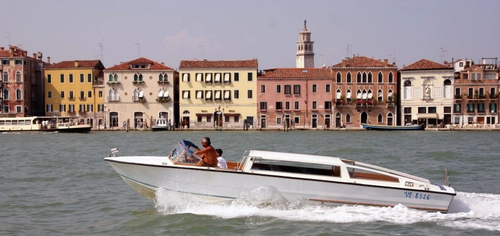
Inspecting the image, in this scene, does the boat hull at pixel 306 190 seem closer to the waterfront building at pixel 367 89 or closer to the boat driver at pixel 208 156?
the boat driver at pixel 208 156

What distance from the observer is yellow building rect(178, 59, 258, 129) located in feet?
181

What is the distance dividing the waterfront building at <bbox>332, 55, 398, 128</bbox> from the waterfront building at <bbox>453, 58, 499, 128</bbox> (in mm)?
5313

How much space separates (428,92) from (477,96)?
402 cm

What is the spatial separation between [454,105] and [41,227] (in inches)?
1883

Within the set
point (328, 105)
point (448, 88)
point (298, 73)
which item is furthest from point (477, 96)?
point (298, 73)

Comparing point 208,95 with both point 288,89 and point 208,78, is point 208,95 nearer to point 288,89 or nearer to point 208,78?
point 208,78

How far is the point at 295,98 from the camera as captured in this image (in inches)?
2169

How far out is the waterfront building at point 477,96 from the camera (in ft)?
174

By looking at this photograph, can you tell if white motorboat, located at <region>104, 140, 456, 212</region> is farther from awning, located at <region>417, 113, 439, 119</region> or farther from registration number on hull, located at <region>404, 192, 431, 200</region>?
awning, located at <region>417, 113, 439, 119</region>

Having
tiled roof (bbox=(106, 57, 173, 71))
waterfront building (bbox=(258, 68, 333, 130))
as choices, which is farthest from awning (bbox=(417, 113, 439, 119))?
tiled roof (bbox=(106, 57, 173, 71))

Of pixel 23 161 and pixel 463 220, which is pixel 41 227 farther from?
pixel 23 161

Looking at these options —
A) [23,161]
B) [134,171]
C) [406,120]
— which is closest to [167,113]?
[406,120]

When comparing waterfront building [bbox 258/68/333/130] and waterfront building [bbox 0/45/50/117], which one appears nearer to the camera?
waterfront building [bbox 258/68/333/130]

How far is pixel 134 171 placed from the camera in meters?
10.9
